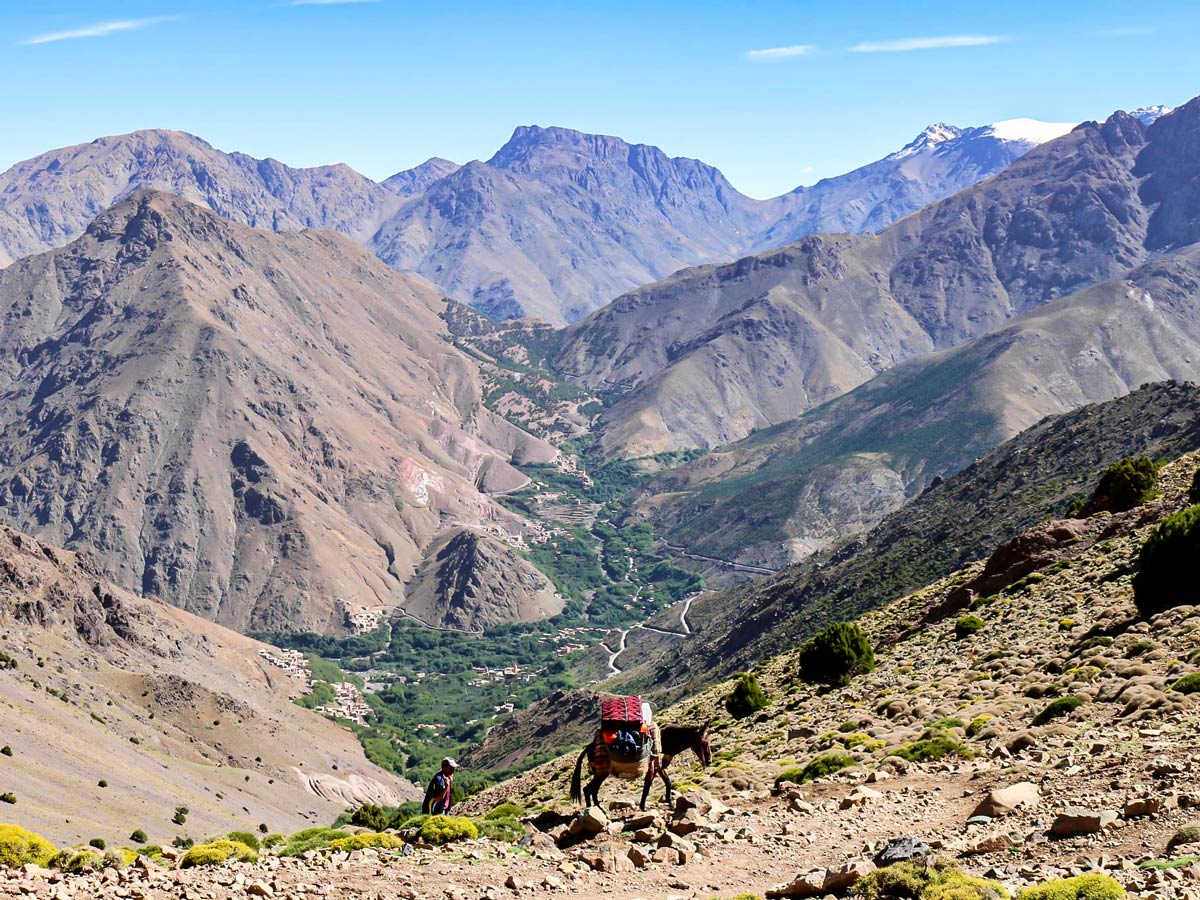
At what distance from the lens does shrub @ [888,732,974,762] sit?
115 ft

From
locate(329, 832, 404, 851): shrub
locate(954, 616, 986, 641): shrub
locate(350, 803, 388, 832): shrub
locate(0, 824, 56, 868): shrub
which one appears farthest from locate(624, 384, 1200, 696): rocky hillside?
locate(0, 824, 56, 868): shrub

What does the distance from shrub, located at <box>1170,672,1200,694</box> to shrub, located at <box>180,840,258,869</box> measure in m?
26.5

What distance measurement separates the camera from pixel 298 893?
76.8 ft

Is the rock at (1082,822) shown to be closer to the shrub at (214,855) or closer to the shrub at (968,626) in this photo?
the shrub at (214,855)

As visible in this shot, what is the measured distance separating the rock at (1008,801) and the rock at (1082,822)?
2820mm

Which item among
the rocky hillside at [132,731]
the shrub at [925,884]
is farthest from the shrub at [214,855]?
the rocky hillside at [132,731]

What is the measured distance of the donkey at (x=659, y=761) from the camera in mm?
28875

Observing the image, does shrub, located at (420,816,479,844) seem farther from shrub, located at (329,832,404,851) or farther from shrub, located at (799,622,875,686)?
shrub, located at (799,622,875,686)

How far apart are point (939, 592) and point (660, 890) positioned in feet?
193

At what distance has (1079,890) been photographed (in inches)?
750

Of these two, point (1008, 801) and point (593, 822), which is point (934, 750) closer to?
point (1008, 801)

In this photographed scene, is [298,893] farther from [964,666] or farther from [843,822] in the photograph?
[964,666]

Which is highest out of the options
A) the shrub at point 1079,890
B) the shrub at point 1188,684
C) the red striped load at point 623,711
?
the red striped load at point 623,711

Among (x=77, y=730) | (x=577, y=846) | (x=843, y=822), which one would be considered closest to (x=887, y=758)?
(x=843, y=822)
